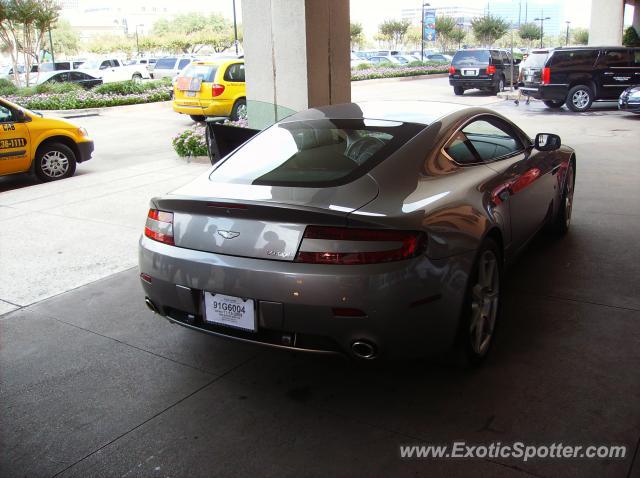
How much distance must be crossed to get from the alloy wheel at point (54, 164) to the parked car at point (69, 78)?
60.4 ft

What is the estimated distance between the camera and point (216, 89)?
15648 mm

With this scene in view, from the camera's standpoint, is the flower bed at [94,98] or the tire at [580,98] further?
the flower bed at [94,98]

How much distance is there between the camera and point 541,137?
5.12 metres

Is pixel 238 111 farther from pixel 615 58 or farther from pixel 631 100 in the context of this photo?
pixel 615 58

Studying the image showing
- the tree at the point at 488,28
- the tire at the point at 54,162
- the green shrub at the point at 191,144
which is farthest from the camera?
the tree at the point at 488,28

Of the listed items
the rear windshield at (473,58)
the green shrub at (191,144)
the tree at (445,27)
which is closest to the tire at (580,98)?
the rear windshield at (473,58)

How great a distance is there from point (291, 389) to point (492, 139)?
2557 mm

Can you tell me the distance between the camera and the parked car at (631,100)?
15.1 meters

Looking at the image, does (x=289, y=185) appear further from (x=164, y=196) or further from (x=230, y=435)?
(x=230, y=435)

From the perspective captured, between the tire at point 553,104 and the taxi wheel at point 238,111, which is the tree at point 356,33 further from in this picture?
the taxi wheel at point 238,111

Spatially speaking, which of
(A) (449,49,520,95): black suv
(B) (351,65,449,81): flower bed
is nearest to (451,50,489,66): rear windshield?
(A) (449,49,520,95): black suv

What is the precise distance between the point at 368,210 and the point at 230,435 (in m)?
1.26

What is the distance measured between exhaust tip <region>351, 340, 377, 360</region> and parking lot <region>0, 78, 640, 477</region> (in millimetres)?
328

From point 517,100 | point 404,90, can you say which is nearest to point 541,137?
point 517,100
